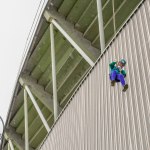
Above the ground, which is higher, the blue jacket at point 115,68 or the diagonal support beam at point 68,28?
the blue jacket at point 115,68

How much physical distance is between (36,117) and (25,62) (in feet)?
12.1

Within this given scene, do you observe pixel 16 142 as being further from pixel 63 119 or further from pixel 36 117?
pixel 63 119

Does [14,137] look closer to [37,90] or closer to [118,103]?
[37,90]

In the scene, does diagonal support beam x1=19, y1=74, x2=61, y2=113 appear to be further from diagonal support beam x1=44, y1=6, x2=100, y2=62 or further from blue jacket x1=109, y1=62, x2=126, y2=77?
blue jacket x1=109, y1=62, x2=126, y2=77

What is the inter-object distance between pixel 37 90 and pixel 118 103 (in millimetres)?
12500

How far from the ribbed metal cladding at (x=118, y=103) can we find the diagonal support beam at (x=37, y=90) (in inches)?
332

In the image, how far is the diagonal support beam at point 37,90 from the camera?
24923 mm

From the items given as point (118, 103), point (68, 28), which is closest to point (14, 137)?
point (68, 28)

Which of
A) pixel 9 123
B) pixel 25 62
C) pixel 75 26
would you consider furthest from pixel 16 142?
pixel 75 26

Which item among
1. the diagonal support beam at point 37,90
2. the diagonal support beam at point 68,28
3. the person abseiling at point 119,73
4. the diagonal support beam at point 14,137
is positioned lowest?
the diagonal support beam at point 14,137

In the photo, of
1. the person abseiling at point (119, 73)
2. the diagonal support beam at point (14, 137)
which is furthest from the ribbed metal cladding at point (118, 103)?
the diagonal support beam at point (14, 137)

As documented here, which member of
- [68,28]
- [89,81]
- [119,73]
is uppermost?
[119,73]

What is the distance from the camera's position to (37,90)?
25.4 m

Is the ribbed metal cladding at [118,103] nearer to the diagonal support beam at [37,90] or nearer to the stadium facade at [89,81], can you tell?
the stadium facade at [89,81]
